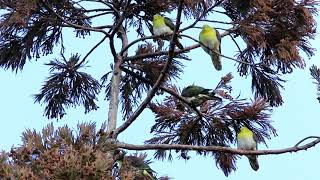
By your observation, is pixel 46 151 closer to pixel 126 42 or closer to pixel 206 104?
pixel 206 104

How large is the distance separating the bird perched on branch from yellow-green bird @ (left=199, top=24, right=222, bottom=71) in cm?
24

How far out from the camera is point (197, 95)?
16.6 ft

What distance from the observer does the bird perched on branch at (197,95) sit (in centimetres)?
506

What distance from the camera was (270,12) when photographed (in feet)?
17.1

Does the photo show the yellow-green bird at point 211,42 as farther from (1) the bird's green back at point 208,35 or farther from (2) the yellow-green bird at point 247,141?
(2) the yellow-green bird at point 247,141

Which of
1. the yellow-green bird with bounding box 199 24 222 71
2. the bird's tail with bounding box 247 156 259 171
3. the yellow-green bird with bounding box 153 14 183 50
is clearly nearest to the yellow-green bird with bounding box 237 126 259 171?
the bird's tail with bounding box 247 156 259 171

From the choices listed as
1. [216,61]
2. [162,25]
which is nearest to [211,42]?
[216,61]

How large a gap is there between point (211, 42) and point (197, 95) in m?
0.42

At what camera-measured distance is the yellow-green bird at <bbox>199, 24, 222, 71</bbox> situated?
4.92 meters

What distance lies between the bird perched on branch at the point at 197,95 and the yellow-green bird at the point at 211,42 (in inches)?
9.6

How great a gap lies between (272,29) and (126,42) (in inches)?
50.7

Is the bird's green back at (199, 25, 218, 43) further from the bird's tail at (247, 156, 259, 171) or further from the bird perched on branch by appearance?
the bird's tail at (247, 156, 259, 171)

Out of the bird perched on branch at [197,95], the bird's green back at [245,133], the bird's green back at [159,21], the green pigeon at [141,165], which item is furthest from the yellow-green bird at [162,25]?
the green pigeon at [141,165]

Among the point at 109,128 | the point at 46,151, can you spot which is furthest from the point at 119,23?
the point at 46,151
